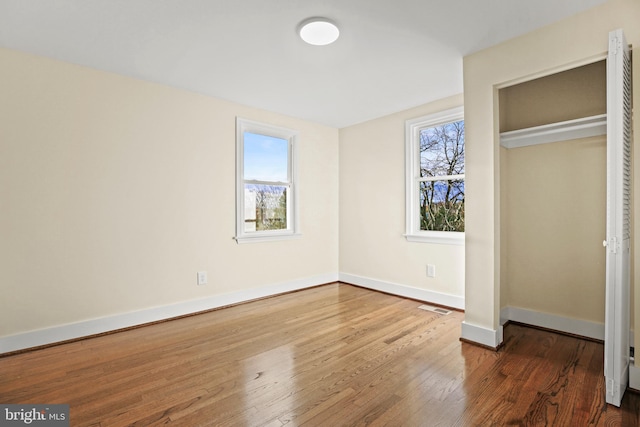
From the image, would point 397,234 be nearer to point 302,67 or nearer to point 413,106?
point 413,106

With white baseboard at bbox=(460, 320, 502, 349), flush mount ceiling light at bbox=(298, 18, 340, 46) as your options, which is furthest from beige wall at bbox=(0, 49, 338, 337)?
white baseboard at bbox=(460, 320, 502, 349)

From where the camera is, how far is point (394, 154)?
165 inches

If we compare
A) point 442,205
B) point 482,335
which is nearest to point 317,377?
point 482,335

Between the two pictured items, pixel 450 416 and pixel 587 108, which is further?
pixel 587 108

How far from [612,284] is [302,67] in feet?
9.01

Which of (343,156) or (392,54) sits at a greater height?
(392,54)

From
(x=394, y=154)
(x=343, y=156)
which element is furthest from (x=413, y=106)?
(x=343, y=156)

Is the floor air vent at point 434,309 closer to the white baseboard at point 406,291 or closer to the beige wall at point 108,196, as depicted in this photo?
the white baseboard at point 406,291

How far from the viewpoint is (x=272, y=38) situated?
7.97ft

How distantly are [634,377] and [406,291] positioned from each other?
2.27m

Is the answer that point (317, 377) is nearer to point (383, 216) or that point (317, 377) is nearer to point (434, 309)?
point (434, 309)

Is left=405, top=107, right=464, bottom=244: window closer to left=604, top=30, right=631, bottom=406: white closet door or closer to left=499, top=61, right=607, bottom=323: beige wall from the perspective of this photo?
left=499, top=61, right=607, bottom=323: beige wall

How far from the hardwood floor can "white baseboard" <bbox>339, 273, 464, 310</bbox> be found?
47 centimetres

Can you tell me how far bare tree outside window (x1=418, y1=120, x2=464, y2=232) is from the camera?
365cm
